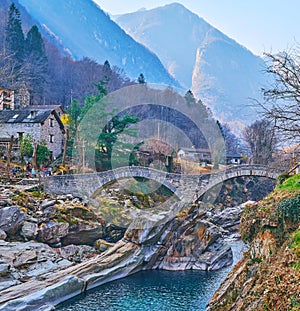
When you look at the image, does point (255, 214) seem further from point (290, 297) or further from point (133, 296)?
point (133, 296)

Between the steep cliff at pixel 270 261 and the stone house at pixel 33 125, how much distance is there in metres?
27.6

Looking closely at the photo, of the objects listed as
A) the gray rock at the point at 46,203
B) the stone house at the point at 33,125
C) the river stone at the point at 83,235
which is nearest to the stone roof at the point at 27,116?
the stone house at the point at 33,125

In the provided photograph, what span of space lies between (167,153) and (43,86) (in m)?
25.6

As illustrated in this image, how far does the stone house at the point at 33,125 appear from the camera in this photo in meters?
36.0

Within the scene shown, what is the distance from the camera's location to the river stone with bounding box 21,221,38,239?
69.6ft

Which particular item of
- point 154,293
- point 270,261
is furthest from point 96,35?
point 270,261

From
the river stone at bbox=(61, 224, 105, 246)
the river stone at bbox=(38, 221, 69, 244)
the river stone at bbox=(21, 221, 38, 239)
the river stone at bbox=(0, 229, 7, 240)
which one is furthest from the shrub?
the river stone at bbox=(61, 224, 105, 246)

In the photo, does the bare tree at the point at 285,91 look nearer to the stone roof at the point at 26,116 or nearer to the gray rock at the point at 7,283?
the gray rock at the point at 7,283

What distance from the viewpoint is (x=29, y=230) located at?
21.4m

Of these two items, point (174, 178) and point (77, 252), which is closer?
point (77, 252)

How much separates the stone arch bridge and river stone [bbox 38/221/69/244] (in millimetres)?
6141

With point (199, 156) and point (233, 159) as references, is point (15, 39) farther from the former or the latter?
point (233, 159)

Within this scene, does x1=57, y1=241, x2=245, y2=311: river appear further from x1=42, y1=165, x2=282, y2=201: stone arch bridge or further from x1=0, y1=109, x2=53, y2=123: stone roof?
x1=0, y1=109, x2=53, y2=123: stone roof

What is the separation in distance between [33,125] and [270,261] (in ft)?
100.0
